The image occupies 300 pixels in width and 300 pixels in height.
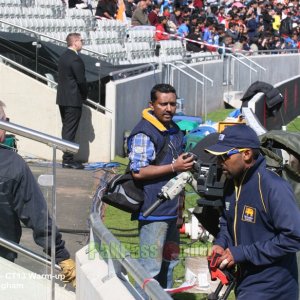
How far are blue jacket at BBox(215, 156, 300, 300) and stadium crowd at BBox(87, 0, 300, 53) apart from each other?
1949 cm

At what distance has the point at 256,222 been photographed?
5.04 m

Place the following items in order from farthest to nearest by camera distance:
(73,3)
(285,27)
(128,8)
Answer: (285,27) < (128,8) < (73,3)

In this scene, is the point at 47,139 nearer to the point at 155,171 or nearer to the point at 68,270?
the point at 68,270

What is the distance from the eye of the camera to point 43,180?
18.6 feet

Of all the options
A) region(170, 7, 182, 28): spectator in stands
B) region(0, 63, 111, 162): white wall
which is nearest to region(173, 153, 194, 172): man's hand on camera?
region(0, 63, 111, 162): white wall

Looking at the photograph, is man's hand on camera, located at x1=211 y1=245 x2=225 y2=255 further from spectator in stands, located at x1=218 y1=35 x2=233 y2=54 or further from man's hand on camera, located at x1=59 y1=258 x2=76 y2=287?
spectator in stands, located at x1=218 y1=35 x2=233 y2=54

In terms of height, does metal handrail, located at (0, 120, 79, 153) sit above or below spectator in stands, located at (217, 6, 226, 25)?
above

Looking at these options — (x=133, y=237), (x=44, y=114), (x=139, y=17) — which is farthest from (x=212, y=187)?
(x=139, y=17)

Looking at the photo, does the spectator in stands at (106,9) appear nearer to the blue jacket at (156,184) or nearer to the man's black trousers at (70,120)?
the man's black trousers at (70,120)

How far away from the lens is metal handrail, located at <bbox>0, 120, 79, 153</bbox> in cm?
550

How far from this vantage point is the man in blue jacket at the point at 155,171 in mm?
6641

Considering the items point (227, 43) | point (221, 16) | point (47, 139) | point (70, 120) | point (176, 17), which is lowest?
point (227, 43)

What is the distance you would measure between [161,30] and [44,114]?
454 inches

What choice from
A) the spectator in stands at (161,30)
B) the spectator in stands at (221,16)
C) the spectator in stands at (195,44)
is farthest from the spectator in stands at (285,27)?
the spectator in stands at (161,30)
